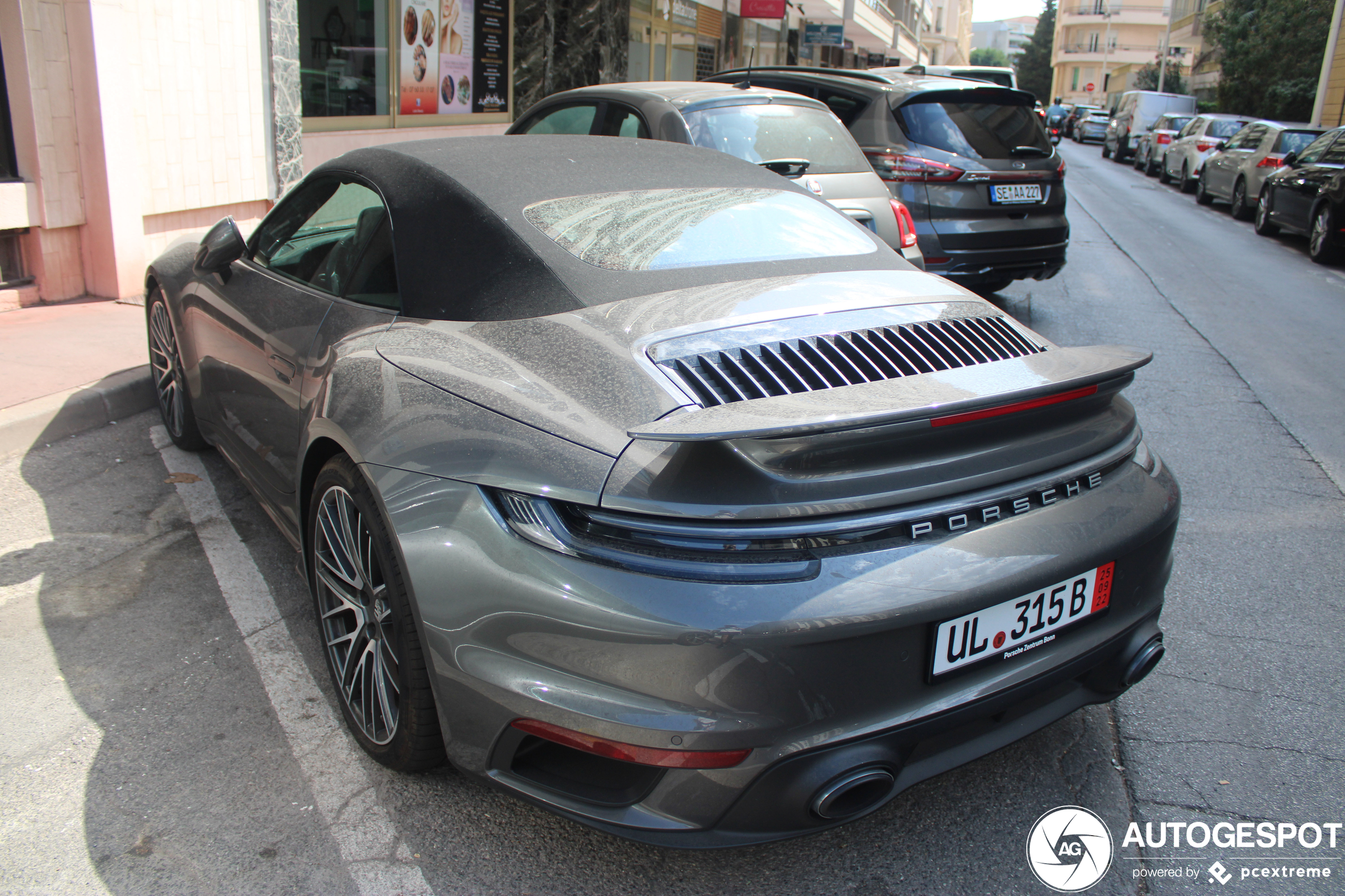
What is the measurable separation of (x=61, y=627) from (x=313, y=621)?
72 cm

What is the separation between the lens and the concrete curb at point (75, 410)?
4352mm

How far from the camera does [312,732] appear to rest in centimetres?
256

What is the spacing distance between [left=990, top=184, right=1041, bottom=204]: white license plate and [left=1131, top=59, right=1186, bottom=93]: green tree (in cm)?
5376

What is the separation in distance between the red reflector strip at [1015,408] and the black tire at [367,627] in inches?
44.7

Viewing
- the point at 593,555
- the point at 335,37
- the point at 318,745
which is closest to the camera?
the point at 593,555

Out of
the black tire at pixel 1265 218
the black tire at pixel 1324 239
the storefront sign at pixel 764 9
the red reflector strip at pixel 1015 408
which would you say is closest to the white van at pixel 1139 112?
the storefront sign at pixel 764 9

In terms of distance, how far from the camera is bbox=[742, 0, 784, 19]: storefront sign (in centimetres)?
2250

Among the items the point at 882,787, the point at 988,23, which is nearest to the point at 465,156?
the point at 882,787

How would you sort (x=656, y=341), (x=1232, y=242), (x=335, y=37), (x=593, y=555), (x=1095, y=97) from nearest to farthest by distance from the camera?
(x=593, y=555) < (x=656, y=341) < (x=335, y=37) < (x=1232, y=242) < (x=1095, y=97)

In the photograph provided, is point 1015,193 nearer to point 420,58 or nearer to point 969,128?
point 969,128

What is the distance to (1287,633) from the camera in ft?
10.6

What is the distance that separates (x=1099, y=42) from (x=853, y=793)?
107 meters

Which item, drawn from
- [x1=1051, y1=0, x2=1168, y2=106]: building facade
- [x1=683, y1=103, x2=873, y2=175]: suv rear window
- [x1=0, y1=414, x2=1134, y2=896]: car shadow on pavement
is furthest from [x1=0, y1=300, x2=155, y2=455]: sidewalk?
[x1=1051, y1=0, x2=1168, y2=106]: building facade

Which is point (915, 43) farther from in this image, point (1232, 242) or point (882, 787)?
point (882, 787)
